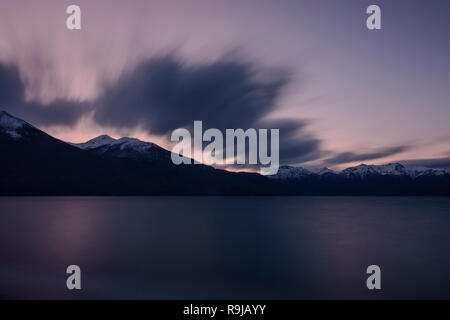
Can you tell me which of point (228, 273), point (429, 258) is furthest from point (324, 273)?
point (429, 258)

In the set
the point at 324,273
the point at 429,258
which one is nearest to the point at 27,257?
the point at 324,273

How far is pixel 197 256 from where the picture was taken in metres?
A: 28.2

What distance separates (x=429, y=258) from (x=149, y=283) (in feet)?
87.5

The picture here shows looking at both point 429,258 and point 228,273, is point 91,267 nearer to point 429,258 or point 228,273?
point 228,273

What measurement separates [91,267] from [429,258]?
31.5 metres
